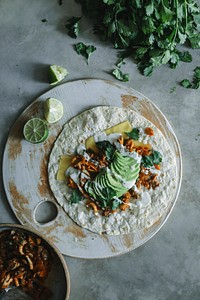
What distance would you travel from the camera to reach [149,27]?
393 centimetres

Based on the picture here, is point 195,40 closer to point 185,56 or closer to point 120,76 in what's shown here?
point 185,56

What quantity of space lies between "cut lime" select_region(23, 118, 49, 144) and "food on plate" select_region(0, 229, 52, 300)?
847 mm

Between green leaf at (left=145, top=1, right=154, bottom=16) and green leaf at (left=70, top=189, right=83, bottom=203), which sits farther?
green leaf at (left=70, top=189, right=83, bottom=203)

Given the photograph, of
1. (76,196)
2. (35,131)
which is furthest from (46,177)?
(35,131)

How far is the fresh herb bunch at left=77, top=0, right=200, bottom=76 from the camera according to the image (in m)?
3.90

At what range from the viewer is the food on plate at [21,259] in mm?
3992

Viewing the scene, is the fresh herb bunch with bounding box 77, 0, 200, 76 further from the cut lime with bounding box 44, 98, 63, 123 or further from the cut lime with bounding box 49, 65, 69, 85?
the cut lime with bounding box 44, 98, 63, 123

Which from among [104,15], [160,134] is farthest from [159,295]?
[104,15]

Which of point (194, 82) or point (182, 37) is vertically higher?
point (182, 37)

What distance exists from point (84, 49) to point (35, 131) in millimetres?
935

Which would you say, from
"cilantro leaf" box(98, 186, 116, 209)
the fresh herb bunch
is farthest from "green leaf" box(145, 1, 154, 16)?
"cilantro leaf" box(98, 186, 116, 209)

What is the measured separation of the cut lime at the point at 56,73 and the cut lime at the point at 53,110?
0.21 metres

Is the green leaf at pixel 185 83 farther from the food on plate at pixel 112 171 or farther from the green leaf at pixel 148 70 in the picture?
the food on plate at pixel 112 171

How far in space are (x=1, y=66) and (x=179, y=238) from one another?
7.82ft
